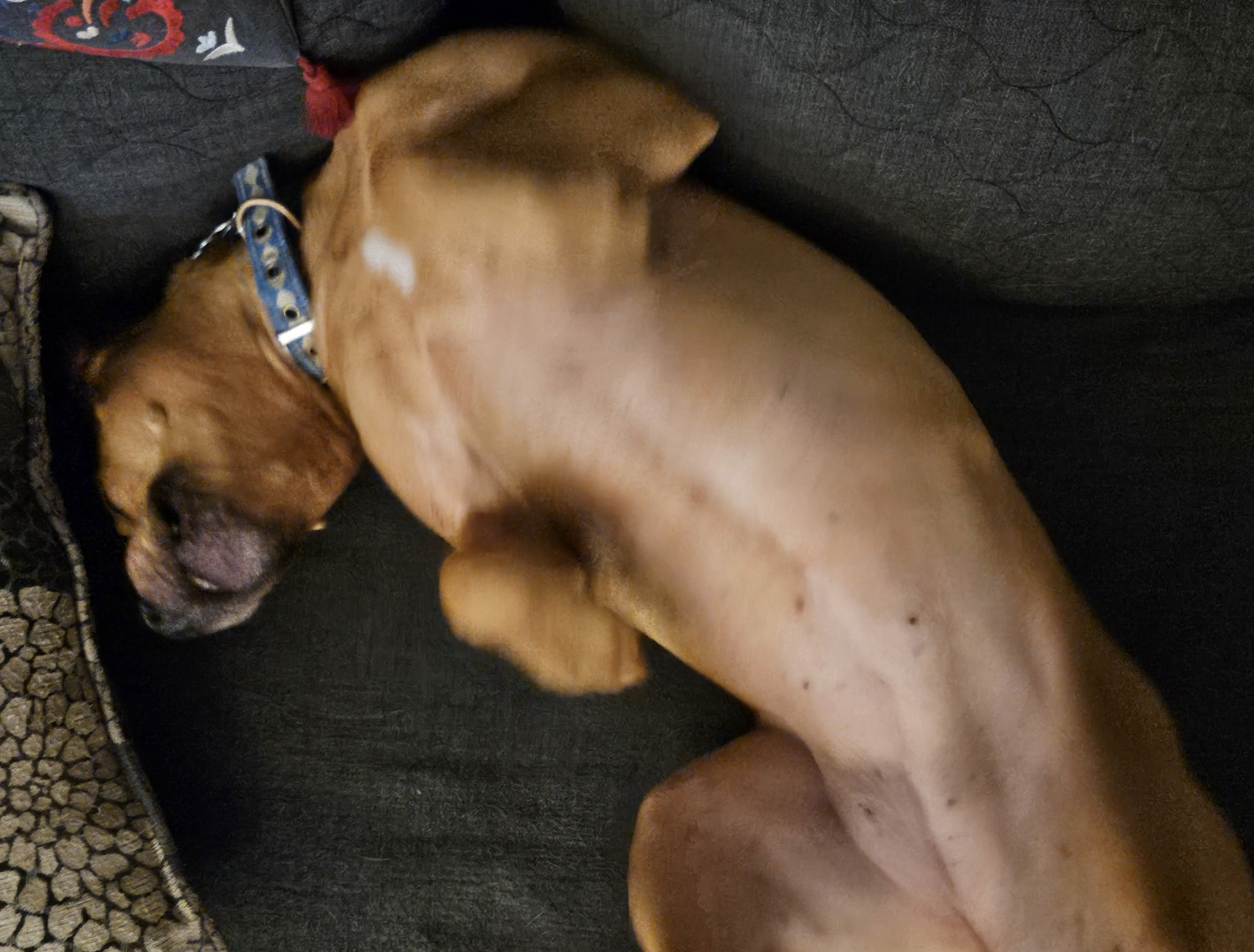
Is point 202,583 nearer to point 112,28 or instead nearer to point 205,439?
point 205,439

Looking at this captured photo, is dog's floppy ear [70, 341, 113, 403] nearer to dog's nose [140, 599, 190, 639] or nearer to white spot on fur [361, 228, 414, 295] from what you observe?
dog's nose [140, 599, 190, 639]

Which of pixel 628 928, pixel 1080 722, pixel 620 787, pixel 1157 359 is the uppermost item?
pixel 1157 359

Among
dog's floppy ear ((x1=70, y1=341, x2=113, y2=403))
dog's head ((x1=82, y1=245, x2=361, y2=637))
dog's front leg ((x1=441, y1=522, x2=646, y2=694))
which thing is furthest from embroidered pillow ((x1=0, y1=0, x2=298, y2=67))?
dog's front leg ((x1=441, y1=522, x2=646, y2=694))

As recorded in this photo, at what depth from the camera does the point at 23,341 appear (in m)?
1.12

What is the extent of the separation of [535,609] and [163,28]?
2.13 ft

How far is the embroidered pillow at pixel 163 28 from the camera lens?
85 cm

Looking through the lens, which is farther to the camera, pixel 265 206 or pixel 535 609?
pixel 265 206

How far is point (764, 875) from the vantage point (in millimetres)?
1005

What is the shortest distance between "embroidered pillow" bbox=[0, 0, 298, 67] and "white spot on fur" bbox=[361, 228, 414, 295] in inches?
8.0

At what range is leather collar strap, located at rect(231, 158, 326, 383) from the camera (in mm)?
1037

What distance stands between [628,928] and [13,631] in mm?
797

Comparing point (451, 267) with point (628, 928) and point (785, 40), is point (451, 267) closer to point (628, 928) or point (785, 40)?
point (785, 40)

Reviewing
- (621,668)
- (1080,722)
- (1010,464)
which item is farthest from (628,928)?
(1010,464)

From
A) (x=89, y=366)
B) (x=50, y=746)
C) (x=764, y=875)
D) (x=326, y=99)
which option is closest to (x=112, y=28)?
(x=326, y=99)
